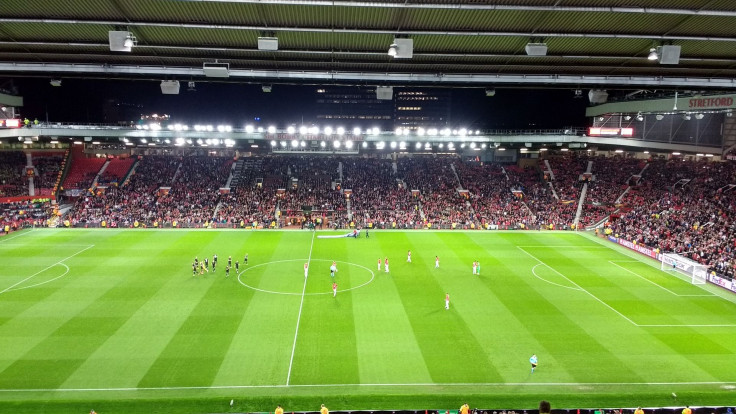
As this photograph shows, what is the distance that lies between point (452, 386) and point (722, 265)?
26.3 meters

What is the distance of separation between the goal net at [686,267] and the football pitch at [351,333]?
35.1 inches

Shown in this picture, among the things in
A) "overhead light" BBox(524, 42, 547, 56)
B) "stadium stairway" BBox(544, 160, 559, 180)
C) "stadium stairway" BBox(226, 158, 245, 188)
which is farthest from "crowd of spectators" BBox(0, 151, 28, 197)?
"stadium stairway" BBox(544, 160, 559, 180)

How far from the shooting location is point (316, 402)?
16.3 m

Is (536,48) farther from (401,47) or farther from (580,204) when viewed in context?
(580,204)

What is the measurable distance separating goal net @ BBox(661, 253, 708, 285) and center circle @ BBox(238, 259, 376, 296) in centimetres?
2224

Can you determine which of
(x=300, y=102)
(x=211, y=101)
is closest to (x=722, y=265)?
(x=300, y=102)

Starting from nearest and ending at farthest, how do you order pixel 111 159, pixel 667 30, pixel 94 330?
1. pixel 667 30
2. pixel 94 330
3. pixel 111 159

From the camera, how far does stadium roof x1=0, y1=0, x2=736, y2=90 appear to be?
547 inches

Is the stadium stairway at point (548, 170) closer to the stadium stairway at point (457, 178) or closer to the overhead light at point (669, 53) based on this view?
the stadium stairway at point (457, 178)

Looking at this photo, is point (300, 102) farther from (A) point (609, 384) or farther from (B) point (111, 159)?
(A) point (609, 384)

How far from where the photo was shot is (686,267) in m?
33.8

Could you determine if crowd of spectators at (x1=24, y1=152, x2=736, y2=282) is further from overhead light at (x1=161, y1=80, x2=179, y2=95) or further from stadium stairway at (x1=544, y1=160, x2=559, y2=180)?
overhead light at (x1=161, y1=80, x2=179, y2=95)

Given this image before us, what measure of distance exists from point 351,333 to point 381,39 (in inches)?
531

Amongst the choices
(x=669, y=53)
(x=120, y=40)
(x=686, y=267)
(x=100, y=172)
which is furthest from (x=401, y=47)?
(x=100, y=172)
